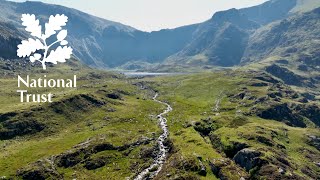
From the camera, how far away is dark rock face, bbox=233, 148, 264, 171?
455 ft

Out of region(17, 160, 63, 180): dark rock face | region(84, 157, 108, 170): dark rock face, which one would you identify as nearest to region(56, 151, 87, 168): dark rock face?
region(84, 157, 108, 170): dark rock face

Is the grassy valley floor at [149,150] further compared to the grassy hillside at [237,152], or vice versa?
the grassy valley floor at [149,150]

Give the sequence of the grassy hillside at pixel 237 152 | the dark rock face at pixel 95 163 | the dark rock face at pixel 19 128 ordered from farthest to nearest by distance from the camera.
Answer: the dark rock face at pixel 19 128
the dark rock face at pixel 95 163
the grassy hillside at pixel 237 152

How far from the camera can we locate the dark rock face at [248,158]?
5454 inches

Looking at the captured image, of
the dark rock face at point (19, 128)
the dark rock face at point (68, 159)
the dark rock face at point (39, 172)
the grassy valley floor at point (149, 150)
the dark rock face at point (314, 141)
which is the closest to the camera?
the grassy valley floor at point (149, 150)

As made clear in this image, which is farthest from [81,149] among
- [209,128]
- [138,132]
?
[209,128]

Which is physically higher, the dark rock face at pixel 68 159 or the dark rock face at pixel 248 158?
the dark rock face at pixel 248 158

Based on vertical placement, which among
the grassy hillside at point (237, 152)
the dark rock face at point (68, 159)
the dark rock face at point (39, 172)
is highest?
the grassy hillside at point (237, 152)

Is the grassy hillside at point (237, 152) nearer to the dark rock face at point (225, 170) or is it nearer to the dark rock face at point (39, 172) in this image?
the dark rock face at point (225, 170)

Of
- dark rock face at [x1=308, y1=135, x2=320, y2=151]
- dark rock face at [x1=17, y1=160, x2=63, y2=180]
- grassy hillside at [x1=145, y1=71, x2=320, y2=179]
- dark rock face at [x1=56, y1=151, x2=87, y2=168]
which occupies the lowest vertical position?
dark rock face at [x1=17, y1=160, x2=63, y2=180]

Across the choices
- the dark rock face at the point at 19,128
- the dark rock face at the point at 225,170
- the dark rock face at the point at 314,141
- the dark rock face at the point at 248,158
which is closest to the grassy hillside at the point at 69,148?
the dark rock face at the point at 19,128

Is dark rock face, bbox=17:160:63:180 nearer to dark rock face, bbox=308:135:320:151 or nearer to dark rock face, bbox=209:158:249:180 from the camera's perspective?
dark rock face, bbox=209:158:249:180

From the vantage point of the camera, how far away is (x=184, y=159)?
437 feet

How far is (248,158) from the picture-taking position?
464 ft
